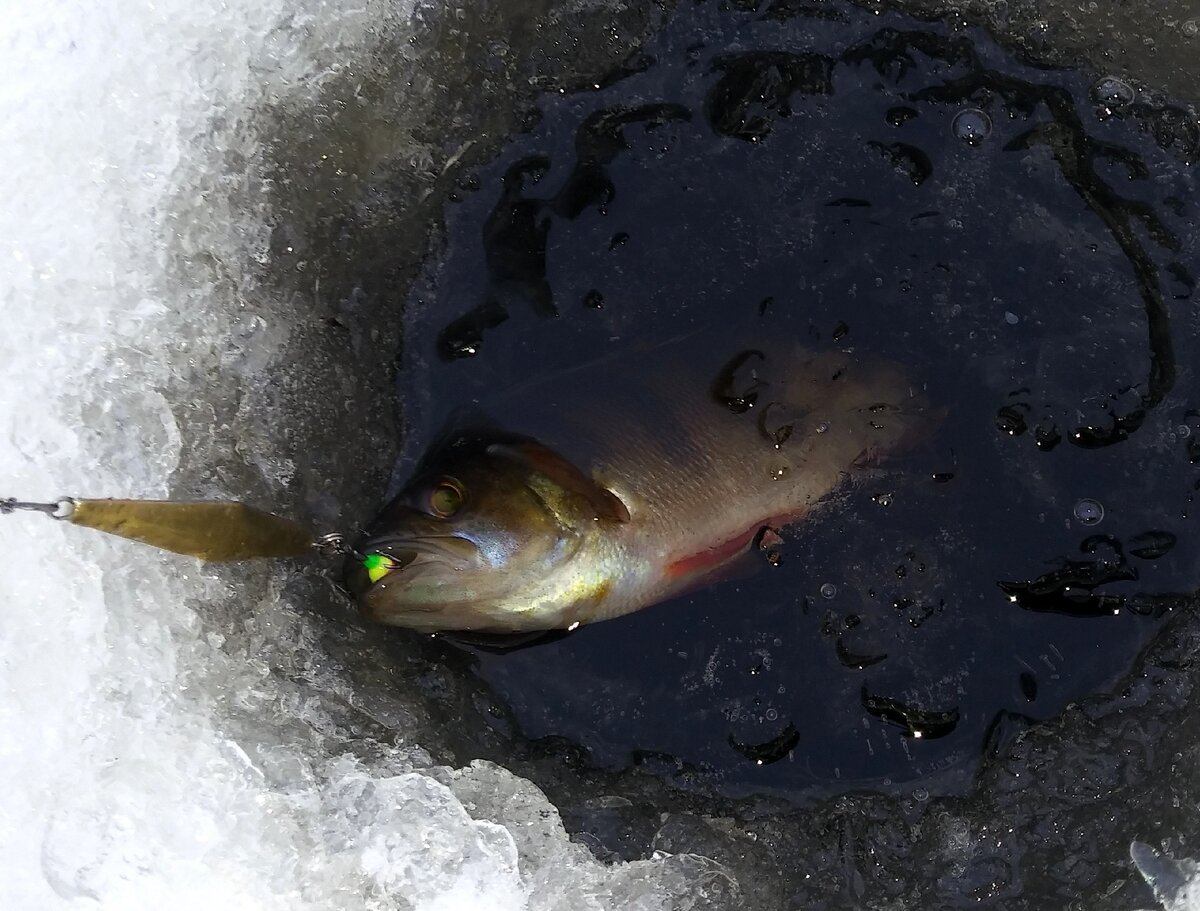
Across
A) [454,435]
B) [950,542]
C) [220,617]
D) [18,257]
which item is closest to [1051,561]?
[950,542]

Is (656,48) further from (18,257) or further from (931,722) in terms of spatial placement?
(931,722)

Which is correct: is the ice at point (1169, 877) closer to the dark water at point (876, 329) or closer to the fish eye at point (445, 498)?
the dark water at point (876, 329)

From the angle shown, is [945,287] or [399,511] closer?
[399,511]

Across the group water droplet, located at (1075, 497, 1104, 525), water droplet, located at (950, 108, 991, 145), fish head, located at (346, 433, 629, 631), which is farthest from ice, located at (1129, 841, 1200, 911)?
water droplet, located at (950, 108, 991, 145)

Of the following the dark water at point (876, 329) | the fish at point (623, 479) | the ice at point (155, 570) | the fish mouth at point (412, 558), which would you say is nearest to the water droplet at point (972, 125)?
the dark water at point (876, 329)

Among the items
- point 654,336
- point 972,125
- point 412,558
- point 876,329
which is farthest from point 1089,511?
point 412,558

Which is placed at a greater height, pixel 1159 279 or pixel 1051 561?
pixel 1159 279
